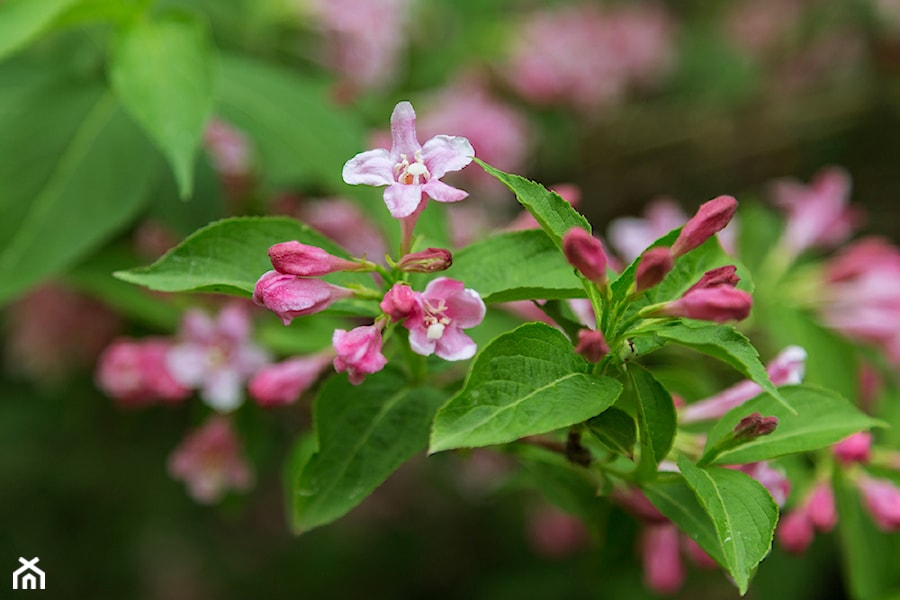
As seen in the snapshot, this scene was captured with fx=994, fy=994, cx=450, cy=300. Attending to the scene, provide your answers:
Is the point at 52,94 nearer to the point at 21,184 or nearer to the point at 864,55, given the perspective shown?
the point at 21,184

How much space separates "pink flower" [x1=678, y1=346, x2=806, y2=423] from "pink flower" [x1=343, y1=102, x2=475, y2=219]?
0.39m

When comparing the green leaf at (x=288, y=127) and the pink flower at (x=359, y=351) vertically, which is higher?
the pink flower at (x=359, y=351)

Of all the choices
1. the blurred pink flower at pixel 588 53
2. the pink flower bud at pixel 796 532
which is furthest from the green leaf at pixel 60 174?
the blurred pink flower at pixel 588 53

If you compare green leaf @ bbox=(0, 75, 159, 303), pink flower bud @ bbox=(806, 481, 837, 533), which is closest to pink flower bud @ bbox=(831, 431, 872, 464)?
pink flower bud @ bbox=(806, 481, 837, 533)

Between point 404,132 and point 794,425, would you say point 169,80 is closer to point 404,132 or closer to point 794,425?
point 404,132

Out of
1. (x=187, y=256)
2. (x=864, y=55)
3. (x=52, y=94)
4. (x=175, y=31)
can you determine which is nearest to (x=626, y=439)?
(x=187, y=256)

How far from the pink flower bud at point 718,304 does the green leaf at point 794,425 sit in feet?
0.50

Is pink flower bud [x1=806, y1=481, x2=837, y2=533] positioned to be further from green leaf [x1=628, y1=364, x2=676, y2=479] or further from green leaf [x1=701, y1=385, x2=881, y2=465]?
green leaf [x1=628, y1=364, x2=676, y2=479]

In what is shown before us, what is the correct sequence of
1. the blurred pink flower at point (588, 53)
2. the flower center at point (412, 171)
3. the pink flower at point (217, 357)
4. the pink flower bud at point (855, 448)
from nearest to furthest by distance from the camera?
the flower center at point (412, 171) → the pink flower bud at point (855, 448) → the pink flower at point (217, 357) → the blurred pink flower at point (588, 53)

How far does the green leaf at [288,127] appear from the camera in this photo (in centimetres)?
143

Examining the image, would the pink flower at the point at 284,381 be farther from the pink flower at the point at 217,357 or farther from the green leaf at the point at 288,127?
the green leaf at the point at 288,127

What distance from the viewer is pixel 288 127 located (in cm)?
146

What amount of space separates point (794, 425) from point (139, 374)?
2.63 feet

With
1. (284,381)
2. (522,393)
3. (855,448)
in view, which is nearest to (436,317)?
(522,393)
